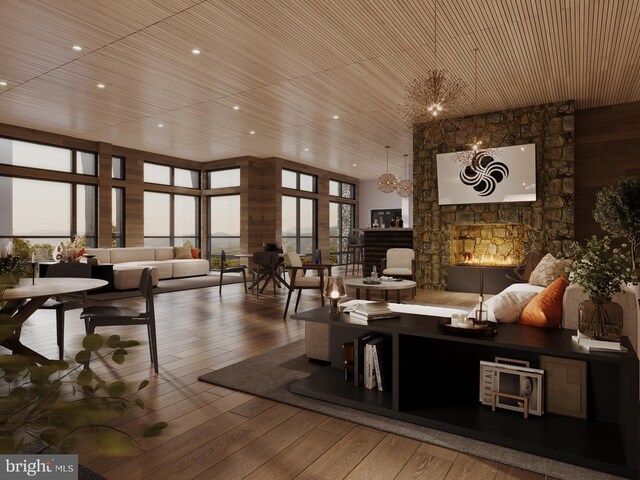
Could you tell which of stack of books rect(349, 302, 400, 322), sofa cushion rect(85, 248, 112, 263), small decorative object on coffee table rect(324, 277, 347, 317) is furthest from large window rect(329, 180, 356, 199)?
stack of books rect(349, 302, 400, 322)

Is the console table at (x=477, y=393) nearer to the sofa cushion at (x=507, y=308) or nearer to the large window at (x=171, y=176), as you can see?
the sofa cushion at (x=507, y=308)

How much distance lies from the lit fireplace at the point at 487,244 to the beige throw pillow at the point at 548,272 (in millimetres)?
1933

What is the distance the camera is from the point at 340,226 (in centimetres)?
1573

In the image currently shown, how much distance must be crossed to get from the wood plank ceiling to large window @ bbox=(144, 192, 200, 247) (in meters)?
3.29

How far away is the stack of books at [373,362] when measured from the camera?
Result: 9.52ft

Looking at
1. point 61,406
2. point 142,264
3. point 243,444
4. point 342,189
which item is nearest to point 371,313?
point 243,444

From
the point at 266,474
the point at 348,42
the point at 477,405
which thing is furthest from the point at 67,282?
the point at 348,42

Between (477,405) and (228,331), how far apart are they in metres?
2.96

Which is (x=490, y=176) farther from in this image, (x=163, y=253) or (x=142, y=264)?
(x=163, y=253)

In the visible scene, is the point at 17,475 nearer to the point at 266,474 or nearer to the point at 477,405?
the point at 266,474

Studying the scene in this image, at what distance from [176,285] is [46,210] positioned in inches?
126

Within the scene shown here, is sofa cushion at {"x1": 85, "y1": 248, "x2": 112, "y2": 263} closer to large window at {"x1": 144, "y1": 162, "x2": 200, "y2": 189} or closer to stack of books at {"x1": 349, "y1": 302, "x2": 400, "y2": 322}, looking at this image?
large window at {"x1": 144, "y1": 162, "x2": 200, "y2": 189}

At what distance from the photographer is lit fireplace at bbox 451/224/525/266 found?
7.79 m

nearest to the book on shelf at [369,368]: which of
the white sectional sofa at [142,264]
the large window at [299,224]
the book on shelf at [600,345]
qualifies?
the book on shelf at [600,345]
